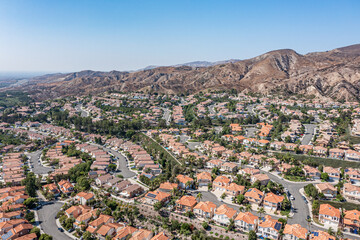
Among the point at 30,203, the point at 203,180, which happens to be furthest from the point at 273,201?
the point at 30,203

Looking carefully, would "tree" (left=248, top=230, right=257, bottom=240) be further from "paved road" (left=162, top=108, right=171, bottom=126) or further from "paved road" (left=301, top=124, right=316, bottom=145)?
"paved road" (left=162, top=108, right=171, bottom=126)

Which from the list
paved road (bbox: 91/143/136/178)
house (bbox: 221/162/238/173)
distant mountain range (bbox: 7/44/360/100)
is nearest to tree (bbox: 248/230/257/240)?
house (bbox: 221/162/238/173)

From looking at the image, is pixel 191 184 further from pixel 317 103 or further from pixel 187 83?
pixel 187 83

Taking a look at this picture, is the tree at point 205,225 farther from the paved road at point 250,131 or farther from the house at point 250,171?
the paved road at point 250,131

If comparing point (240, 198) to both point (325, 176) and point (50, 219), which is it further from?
point (50, 219)

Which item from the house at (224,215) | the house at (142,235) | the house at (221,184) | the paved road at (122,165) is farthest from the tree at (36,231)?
the house at (221,184)

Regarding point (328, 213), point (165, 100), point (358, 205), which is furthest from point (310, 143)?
point (165, 100)
